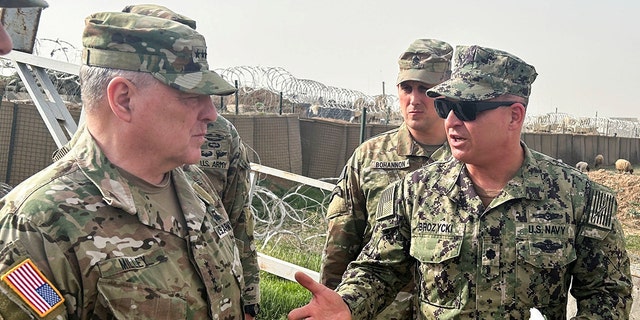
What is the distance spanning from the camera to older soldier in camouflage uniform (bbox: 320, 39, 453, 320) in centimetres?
368

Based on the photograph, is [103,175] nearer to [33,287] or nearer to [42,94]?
[33,287]

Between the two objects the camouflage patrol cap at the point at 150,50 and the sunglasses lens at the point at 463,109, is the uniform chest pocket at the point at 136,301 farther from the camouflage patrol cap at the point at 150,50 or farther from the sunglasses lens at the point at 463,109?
the sunglasses lens at the point at 463,109

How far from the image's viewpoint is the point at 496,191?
282cm

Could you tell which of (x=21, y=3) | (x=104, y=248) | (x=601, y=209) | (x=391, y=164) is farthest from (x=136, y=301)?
(x=391, y=164)

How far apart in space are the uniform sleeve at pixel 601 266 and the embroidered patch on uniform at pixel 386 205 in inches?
30.8

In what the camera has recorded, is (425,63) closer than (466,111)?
No

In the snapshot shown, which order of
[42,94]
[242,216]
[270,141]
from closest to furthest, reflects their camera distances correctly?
[242,216]
[42,94]
[270,141]

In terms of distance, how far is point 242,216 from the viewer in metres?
3.58

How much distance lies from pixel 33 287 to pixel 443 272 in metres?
1.63

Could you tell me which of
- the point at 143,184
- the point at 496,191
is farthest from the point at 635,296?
the point at 143,184

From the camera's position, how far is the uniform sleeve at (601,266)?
2570 mm

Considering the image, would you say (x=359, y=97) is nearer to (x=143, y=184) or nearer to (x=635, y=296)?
A: (x=635, y=296)

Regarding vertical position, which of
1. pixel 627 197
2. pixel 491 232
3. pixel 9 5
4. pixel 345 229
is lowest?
pixel 627 197

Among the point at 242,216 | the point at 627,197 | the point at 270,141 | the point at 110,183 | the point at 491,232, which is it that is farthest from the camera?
the point at 627,197
